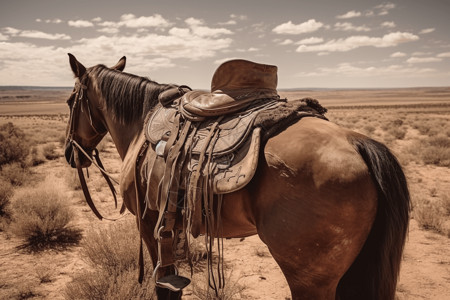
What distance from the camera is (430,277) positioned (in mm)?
3809

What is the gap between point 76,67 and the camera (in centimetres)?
320

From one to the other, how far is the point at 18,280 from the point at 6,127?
11.4m

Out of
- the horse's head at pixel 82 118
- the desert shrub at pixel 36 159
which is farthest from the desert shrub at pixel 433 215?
the desert shrub at pixel 36 159

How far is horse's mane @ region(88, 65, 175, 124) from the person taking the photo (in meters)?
2.81

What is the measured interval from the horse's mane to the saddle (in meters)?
0.30

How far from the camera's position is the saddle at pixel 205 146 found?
6.13 ft

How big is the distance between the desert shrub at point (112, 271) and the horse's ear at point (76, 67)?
2312mm

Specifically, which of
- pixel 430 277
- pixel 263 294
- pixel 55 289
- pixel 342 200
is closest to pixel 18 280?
pixel 55 289

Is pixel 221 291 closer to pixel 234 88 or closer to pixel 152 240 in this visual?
pixel 152 240

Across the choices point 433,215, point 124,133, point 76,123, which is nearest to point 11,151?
point 76,123

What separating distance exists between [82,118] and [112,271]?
6.56ft

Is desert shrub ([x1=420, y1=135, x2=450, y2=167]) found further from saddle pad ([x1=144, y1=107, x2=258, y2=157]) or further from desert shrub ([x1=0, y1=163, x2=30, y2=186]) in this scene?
desert shrub ([x1=0, y1=163, x2=30, y2=186])

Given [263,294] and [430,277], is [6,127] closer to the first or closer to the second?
[263,294]

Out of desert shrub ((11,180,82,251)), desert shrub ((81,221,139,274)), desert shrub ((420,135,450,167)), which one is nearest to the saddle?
desert shrub ((81,221,139,274))
